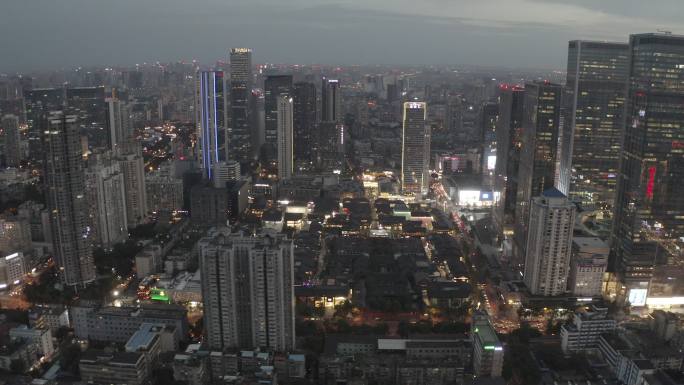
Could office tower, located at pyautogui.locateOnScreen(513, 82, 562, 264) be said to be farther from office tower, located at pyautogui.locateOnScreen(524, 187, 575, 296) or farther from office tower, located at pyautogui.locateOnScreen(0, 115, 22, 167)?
office tower, located at pyautogui.locateOnScreen(0, 115, 22, 167)

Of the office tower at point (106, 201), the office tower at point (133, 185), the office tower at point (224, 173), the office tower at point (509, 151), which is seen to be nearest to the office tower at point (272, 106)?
the office tower at point (224, 173)

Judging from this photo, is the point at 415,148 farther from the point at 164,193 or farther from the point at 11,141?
the point at 11,141

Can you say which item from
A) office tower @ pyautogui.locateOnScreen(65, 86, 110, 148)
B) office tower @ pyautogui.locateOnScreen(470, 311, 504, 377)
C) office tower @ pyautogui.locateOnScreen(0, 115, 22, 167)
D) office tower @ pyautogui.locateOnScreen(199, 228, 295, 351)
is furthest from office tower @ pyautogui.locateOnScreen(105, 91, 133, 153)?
office tower @ pyautogui.locateOnScreen(470, 311, 504, 377)

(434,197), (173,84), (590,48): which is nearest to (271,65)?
(173,84)

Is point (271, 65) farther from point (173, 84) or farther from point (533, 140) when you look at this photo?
point (533, 140)

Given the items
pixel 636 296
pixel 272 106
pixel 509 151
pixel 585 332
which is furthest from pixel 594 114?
pixel 272 106

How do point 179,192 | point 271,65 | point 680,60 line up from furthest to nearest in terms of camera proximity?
point 271,65 < point 179,192 < point 680,60

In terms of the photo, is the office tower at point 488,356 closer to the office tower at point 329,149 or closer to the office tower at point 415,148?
the office tower at point 415,148
